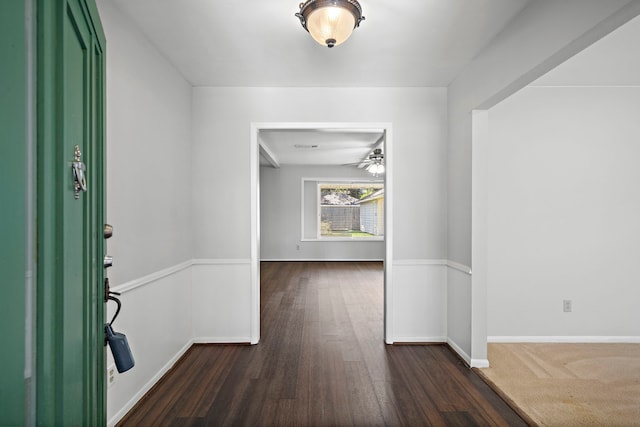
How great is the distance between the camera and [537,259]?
321 cm

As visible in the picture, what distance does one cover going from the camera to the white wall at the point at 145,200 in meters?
2.00

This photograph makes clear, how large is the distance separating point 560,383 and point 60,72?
330 cm

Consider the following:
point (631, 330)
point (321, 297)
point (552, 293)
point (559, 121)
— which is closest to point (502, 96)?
point (559, 121)

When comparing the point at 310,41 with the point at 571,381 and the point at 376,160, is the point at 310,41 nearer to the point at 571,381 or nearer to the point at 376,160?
the point at 571,381

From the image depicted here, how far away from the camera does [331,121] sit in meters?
3.34

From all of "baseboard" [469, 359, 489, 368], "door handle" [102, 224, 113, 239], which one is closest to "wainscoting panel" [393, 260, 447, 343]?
"baseboard" [469, 359, 489, 368]

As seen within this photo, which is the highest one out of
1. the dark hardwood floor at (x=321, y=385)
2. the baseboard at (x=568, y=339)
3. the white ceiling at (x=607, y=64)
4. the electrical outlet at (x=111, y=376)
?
the white ceiling at (x=607, y=64)

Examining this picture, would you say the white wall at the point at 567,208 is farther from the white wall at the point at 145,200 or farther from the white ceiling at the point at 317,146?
the white wall at the point at 145,200

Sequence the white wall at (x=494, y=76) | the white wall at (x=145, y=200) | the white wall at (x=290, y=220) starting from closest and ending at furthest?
the white wall at (x=494, y=76), the white wall at (x=145, y=200), the white wall at (x=290, y=220)

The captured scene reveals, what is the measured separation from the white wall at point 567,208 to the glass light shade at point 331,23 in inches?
75.7

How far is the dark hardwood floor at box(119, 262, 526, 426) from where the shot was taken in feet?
6.82

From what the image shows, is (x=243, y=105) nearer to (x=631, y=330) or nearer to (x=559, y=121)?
(x=559, y=121)

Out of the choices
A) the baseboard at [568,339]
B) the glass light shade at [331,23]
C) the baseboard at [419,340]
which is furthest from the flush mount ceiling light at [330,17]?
the baseboard at [568,339]

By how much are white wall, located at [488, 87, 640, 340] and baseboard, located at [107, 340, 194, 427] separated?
2.90m
